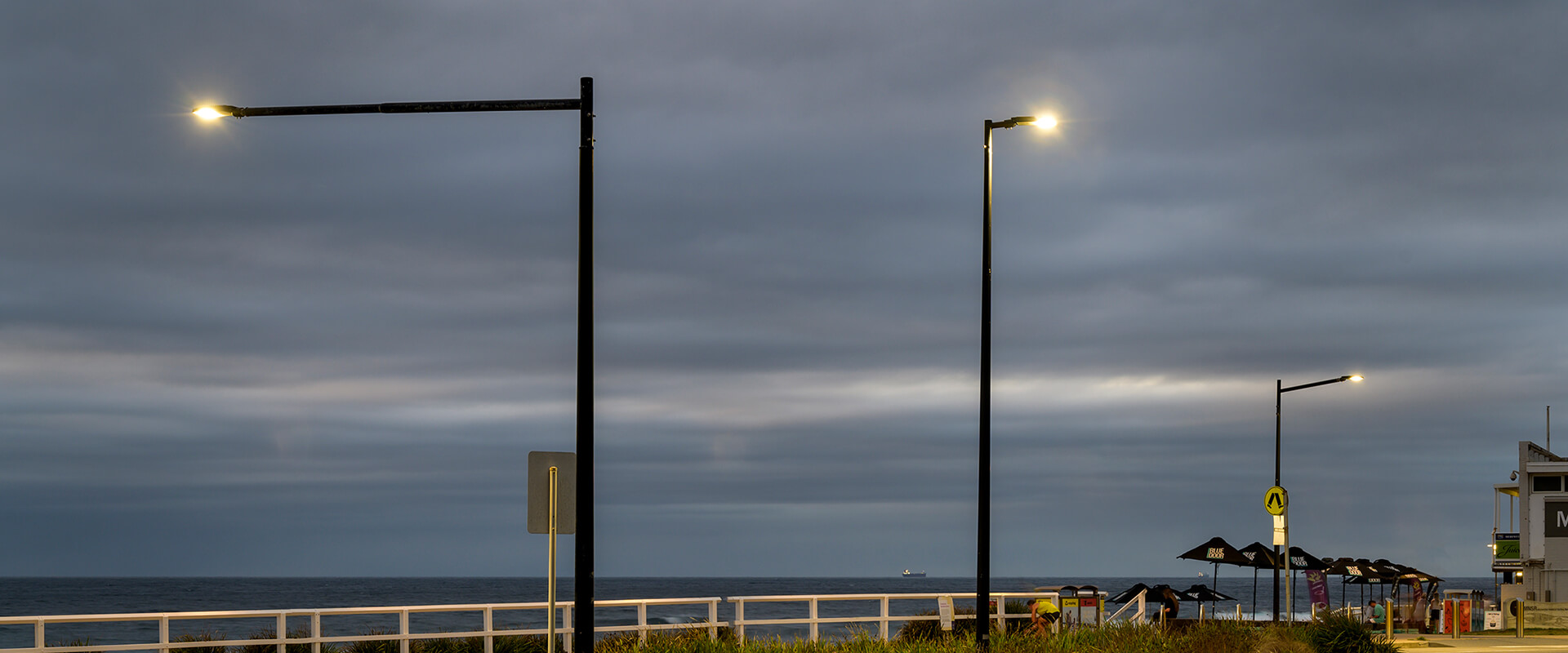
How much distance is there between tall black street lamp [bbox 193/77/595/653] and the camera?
14.2 m

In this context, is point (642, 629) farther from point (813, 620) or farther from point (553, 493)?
point (553, 493)

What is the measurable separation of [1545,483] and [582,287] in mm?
59527

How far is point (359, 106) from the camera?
14891 mm

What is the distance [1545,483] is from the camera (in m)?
63.4

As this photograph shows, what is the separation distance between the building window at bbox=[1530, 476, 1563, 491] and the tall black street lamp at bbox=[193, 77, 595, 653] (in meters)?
58.8

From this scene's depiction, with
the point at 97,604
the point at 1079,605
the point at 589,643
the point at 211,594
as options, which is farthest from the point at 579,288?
the point at 211,594

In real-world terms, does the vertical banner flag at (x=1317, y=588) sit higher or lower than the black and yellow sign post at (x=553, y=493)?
lower

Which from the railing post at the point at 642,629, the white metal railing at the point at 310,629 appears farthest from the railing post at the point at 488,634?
the railing post at the point at 642,629

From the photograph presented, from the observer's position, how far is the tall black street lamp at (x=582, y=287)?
14.2 m

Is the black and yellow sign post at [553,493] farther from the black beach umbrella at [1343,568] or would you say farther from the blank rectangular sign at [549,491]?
the black beach umbrella at [1343,568]

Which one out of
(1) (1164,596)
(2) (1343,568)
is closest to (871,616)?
(1) (1164,596)

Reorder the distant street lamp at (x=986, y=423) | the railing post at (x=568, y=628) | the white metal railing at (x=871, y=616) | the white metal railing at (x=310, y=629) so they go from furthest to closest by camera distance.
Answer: the white metal railing at (x=871, y=616)
the railing post at (x=568, y=628)
the distant street lamp at (x=986, y=423)
the white metal railing at (x=310, y=629)

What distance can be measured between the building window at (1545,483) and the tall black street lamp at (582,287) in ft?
193

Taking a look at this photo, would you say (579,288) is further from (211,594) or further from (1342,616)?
(211,594)
